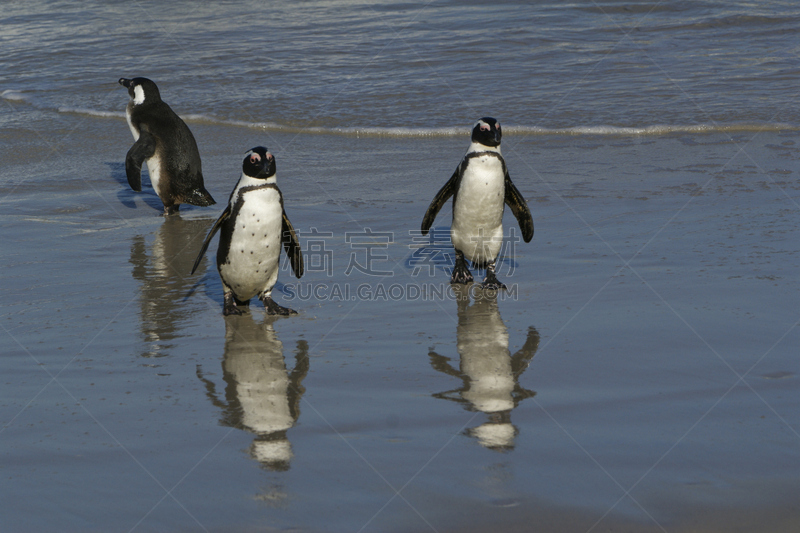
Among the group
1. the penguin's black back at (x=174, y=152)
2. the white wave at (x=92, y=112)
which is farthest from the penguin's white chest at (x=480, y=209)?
the white wave at (x=92, y=112)

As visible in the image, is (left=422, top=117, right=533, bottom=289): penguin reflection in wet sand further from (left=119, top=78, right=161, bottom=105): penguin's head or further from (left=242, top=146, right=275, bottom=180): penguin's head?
(left=119, top=78, right=161, bottom=105): penguin's head

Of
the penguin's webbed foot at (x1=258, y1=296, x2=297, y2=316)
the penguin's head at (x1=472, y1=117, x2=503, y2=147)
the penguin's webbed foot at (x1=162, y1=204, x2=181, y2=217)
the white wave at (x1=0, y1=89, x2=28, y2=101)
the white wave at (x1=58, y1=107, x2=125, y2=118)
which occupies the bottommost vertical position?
the penguin's webbed foot at (x1=258, y1=296, x2=297, y2=316)

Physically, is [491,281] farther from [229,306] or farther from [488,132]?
[229,306]

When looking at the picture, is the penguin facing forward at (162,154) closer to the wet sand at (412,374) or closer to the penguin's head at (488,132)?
the wet sand at (412,374)

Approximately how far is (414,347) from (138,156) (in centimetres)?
350

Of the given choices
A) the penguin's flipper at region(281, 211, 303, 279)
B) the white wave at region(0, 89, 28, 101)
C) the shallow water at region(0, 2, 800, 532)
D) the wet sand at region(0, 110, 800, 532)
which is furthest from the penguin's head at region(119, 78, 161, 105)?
the white wave at region(0, 89, 28, 101)

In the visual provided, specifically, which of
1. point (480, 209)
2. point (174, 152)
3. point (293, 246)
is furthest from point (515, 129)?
point (293, 246)

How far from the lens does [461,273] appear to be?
172 inches

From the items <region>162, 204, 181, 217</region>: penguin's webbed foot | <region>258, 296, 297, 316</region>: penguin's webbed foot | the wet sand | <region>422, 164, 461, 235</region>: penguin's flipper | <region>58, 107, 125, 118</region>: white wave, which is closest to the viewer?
the wet sand

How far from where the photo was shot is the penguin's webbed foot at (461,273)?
4.37m

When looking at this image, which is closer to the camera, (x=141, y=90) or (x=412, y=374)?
(x=412, y=374)

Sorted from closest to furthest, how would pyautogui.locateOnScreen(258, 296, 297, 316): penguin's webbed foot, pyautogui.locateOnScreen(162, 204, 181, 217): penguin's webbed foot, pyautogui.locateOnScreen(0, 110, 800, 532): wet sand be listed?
pyautogui.locateOnScreen(0, 110, 800, 532): wet sand, pyautogui.locateOnScreen(258, 296, 297, 316): penguin's webbed foot, pyautogui.locateOnScreen(162, 204, 181, 217): penguin's webbed foot

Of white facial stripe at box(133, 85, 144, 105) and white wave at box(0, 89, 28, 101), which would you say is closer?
white facial stripe at box(133, 85, 144, 105)

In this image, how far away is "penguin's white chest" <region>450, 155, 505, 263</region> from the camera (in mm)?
4207
